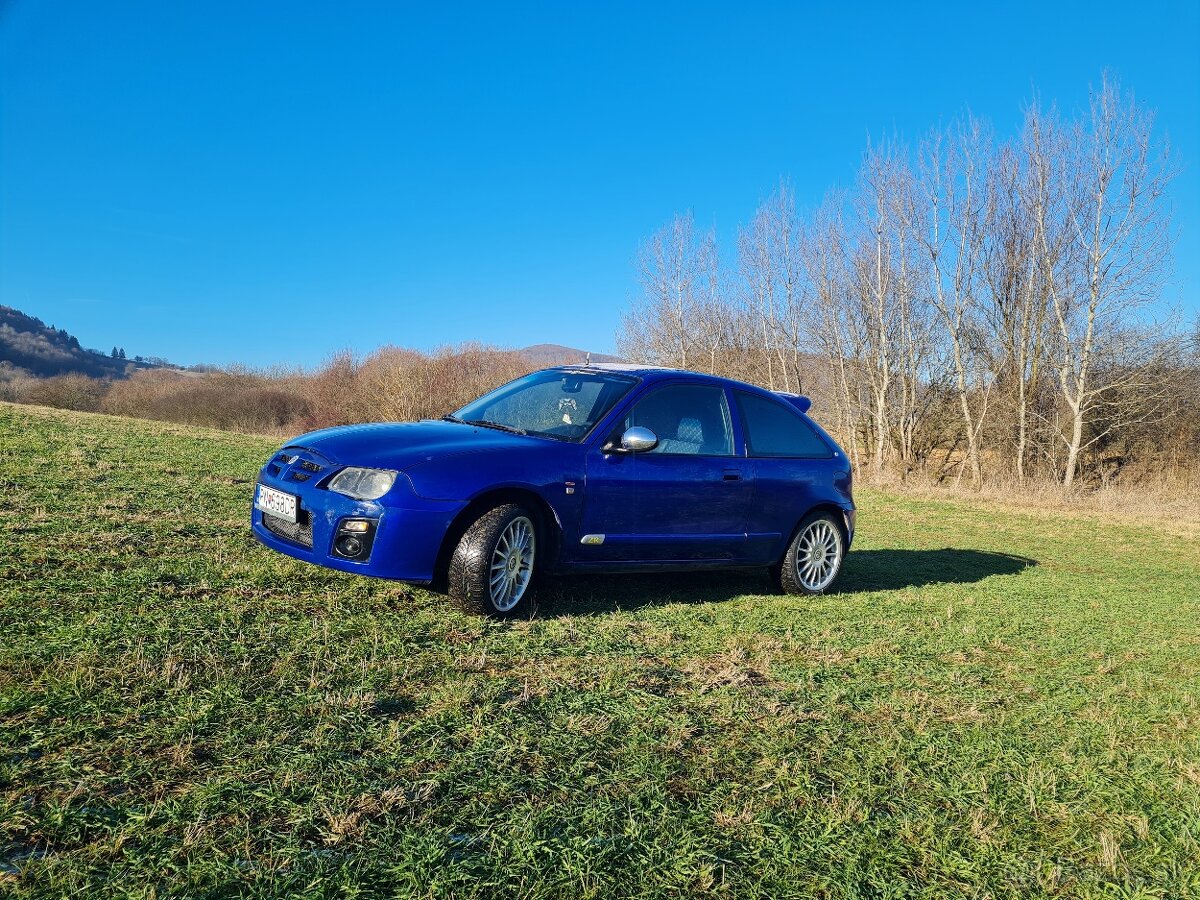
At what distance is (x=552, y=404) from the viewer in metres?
5.51

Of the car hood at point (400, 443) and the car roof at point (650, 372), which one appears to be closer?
the car hood at point (400, 443)

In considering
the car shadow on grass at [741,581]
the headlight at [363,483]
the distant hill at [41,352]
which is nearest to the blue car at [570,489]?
the headlight at [363,483]

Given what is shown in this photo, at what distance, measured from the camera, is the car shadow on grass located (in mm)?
5223

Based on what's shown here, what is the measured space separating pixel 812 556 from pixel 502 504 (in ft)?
9.97

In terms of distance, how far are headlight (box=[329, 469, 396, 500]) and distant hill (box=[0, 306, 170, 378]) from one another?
6339 centimetres

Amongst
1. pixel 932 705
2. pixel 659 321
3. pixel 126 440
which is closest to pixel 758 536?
pixel 932 705

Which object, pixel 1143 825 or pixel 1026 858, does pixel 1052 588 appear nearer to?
pixel 1143 825

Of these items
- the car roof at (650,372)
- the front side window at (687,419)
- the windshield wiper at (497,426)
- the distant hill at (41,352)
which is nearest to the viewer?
the windshield wiper at (497,426)

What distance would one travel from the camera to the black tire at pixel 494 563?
429 centimetres

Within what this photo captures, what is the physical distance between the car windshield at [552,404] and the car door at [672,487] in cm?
20

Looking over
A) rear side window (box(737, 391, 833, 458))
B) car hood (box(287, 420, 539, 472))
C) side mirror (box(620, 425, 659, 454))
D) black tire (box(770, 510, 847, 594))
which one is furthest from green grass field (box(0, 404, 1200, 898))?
rear side window (box(737, 391, 833, 458))

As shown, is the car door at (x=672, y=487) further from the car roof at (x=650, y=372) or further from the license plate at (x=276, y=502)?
the license plate at (x=276, y=502)

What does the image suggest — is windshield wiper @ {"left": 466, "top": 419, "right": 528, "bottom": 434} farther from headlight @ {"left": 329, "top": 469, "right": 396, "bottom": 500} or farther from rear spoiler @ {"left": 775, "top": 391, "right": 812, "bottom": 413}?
rear spoiler @ {"left": 775, "top": 391, "right": 812, "bottom": 413}

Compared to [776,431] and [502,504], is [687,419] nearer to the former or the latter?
[776,431]
